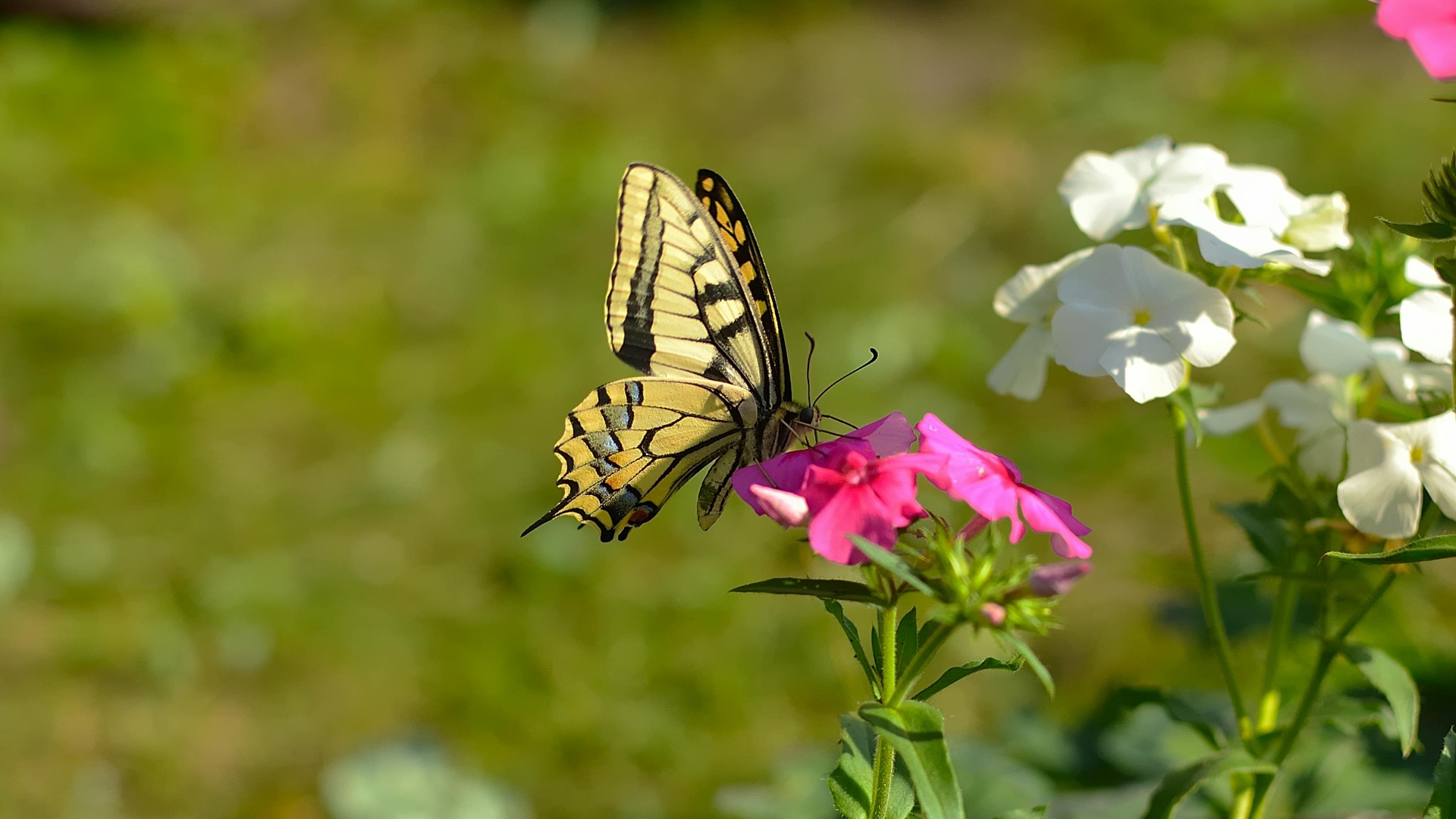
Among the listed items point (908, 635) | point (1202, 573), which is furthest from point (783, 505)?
point (1202, 573)

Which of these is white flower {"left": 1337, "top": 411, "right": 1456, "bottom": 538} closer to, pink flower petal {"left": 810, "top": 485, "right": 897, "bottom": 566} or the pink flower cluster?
the pink flower cluster

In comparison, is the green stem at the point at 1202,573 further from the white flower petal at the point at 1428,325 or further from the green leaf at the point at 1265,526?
the white flower petal at the point at 1428,325

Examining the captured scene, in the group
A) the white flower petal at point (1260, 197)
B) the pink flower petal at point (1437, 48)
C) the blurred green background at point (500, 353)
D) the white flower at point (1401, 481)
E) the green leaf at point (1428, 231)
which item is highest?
the pink flower petal at point (1437, 48)

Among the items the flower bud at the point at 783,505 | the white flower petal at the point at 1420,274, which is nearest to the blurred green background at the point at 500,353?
the flower bud at the point at 783,505

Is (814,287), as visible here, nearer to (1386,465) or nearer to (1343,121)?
(1343,121)

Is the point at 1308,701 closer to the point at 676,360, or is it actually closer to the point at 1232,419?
the point at 1232,419

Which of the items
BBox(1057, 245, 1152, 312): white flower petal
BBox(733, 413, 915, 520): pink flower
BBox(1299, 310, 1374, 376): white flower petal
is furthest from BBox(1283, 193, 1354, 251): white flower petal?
BBox(733, 413, 915, 520): pink flower
